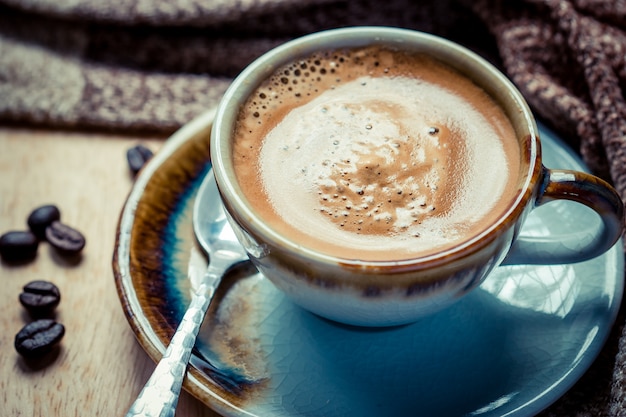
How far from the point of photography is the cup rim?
71cm

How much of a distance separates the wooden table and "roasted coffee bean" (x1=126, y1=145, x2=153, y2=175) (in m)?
0.03

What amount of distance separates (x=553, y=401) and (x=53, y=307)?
0.67 m

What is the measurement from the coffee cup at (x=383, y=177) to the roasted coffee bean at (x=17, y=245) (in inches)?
15.5

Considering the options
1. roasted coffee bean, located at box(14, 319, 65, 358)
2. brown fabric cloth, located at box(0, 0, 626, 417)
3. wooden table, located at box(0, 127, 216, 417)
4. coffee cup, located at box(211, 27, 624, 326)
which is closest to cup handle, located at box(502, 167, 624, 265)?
coffee cup, located at box(211, 27, 624, 326)

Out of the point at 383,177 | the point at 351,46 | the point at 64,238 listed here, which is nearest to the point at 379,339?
the point at 383,177

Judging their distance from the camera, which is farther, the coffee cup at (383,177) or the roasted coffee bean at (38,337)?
the roasted coffee bean at (38,337)

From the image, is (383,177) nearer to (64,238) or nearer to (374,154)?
(374,154)

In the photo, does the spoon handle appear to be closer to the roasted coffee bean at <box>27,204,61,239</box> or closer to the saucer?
the saucer

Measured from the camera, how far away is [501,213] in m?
0.75

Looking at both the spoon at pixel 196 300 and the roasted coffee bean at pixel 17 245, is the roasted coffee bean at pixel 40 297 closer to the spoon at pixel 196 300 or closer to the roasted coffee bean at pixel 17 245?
the roasted coffee bean at pixel 17 245

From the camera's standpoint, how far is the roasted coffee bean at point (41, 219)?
3.50ft

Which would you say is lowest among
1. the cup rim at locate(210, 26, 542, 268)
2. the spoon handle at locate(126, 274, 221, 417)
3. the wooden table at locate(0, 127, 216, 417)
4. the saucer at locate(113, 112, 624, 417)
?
the wooden table at locate(0, 127, 216, 417)

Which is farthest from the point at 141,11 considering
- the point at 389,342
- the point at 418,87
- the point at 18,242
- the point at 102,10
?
the point at 389,342

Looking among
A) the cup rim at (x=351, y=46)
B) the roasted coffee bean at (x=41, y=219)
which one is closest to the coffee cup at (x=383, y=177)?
the cup rim at (x=351, y=46)
